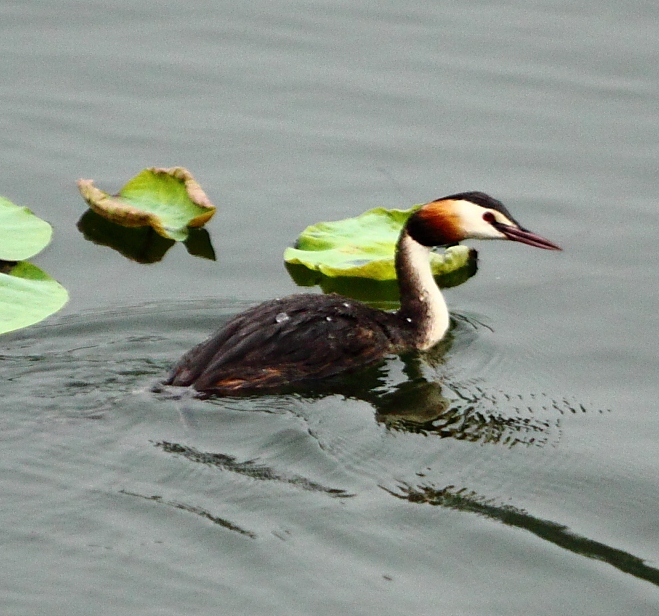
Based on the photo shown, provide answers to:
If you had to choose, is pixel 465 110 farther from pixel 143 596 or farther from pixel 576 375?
pixel 143 596

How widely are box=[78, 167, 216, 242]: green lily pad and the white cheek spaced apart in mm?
1867

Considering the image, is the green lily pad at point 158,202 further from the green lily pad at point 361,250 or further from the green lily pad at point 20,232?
the green lily pad at point 361,250

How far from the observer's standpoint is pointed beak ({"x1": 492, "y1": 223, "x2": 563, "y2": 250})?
9.31 meters

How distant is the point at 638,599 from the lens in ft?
21.4

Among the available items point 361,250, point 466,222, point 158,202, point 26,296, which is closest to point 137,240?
point 158,202

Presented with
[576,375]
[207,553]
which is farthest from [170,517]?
[576,375]

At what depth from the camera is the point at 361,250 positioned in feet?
32.8

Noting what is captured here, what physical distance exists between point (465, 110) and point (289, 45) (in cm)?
194

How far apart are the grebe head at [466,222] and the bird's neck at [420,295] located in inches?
3.7

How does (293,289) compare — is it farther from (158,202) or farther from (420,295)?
(158,202)

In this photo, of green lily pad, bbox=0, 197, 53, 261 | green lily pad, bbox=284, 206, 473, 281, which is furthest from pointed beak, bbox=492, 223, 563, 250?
green lily pad, bbox=0, 197, 53, 261

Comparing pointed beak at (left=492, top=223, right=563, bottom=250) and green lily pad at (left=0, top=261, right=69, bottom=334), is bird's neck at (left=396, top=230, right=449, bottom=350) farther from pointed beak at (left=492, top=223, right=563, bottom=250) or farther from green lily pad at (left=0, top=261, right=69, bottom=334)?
green lily pad at (left=0, top=261, right=69, bottom=334)

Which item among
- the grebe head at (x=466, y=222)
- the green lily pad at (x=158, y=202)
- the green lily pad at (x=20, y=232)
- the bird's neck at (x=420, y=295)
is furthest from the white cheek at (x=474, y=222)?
the green lily pad at (x=20, y=232)

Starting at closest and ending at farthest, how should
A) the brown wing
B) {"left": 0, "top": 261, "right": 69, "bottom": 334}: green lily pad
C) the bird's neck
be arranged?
the brown wing < {"left": 0, "top": 261, "right": 69, "bottom": 334}: green lily pad < the bird's neck
